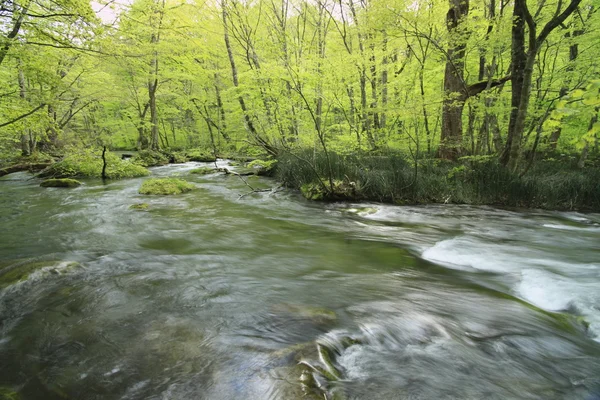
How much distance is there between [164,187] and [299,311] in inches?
283

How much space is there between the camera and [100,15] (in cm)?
573

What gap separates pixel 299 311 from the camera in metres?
2.49

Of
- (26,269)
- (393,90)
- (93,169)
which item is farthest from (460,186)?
(93,169)

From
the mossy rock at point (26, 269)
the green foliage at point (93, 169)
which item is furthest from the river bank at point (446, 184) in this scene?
the mossy rock at point (26, 269)

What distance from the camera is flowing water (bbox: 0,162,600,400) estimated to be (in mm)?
1717

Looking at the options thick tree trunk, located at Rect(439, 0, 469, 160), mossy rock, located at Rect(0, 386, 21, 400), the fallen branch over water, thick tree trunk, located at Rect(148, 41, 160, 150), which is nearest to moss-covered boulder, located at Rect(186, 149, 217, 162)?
thick tree trunk, located at Rect(148, 41, 160, 150)

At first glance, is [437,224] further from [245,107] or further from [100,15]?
[245,107]

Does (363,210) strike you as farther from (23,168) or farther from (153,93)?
(153,93)

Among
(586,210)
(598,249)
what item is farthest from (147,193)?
(586,210)

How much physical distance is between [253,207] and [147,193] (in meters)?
3.39

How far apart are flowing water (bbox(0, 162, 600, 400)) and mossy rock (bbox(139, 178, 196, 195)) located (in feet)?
9.76

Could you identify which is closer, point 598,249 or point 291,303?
point 291,303

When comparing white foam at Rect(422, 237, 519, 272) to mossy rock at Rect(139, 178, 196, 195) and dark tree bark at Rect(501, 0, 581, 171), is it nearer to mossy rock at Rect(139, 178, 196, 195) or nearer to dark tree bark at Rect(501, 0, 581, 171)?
dark tree bark at Rect(501, 0, 581, 171)

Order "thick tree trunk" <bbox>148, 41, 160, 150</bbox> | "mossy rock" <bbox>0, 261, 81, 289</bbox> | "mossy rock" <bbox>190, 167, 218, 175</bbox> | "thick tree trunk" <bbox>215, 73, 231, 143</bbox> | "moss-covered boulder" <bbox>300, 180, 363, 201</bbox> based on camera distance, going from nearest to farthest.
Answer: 1. "mossy rock" <bbox>0, 261, 81, 289</bbox>
2. "moss-covered boulder" <bbox>300, 180, 363, 201</bbox>
3. "mossy rock" <bbox>190, 167, 218, 175</bbox>
4. "thick tree trunk" <bbox>215, 73, 231, 143</bbox>
5. "thick tree trunk" <bbox>148, 41, 160, 150</bbox>
